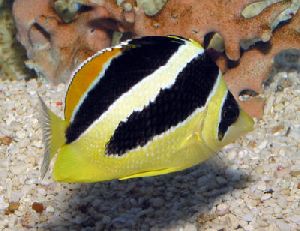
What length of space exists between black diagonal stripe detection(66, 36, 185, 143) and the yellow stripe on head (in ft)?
0.09

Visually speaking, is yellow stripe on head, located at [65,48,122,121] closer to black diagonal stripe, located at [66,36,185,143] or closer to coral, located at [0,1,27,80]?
black diagonal stripe, located at [66,36,185,143]

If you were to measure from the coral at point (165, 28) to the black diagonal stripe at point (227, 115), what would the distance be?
1.71 meters

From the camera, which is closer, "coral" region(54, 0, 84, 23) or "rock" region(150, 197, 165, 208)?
"rock" region(150, 197, 165, 208)

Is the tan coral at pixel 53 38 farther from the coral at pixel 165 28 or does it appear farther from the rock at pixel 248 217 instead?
the rock at pixel 248 217

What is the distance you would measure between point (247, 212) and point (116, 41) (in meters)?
2.05

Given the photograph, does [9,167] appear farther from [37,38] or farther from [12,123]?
[37,38]

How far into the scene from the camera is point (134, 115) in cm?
202

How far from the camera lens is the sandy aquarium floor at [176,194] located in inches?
124

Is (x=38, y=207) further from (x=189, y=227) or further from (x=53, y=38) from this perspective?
(x=53, y=38)

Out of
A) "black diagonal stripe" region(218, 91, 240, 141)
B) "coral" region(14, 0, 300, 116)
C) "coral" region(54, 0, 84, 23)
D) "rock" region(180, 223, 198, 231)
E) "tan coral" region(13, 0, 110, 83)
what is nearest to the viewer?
"black diagonal stripe" region(218, 91, 240, 141)

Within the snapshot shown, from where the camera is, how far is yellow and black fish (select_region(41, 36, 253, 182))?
6.59ft

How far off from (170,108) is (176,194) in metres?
1.43

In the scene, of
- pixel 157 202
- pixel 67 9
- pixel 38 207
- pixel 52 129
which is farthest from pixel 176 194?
pixel 67 9

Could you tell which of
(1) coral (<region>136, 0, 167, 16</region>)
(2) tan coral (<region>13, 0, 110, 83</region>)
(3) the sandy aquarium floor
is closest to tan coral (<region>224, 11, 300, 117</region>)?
(3) the sandy aquarium floor
